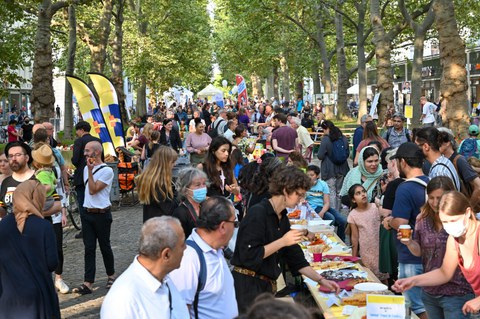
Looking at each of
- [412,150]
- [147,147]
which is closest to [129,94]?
[147,147]

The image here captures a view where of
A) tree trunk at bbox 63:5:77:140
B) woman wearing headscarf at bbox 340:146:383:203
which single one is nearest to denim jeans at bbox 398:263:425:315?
woman wearing headscarf at bbox 340:146:383:203

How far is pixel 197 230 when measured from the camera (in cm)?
459

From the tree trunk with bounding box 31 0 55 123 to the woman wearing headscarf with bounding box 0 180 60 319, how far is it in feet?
51.0

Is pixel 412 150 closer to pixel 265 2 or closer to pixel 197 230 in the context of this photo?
pixel 197 230

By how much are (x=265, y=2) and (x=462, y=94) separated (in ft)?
84.6

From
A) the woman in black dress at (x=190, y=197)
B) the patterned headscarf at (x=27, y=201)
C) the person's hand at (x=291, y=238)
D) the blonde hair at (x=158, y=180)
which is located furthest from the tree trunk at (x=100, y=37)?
the person's hand at (x=291, y=238)

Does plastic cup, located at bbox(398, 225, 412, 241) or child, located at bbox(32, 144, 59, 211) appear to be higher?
child, located at bbox(32, 144, 59, 211)

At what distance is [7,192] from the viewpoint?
7.51 metres

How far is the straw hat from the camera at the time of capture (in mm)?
8625

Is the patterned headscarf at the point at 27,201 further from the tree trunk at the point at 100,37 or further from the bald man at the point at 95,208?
the tree trunk at the point at 100,37

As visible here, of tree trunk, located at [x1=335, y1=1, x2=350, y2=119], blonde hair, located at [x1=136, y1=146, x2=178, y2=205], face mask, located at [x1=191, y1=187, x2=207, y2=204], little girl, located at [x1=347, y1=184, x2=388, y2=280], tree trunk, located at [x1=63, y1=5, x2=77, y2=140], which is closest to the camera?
face mask, located at [x1=191, y1=187, x2=207, y2=204]

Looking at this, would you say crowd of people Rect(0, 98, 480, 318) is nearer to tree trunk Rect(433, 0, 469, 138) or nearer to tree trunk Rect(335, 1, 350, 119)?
tree trunk Rect(433, 0, 469, 138)

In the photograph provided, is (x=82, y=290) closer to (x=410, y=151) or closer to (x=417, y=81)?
(x=410, y=151)

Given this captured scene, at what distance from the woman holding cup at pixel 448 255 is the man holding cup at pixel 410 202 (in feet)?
2.08
